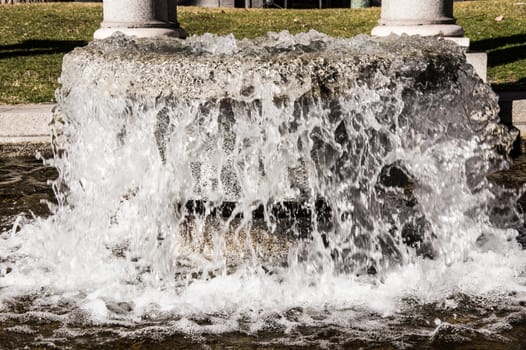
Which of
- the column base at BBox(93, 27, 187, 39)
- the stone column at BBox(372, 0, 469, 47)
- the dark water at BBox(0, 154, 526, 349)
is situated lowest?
the dark water at BBox(0, 154, 526, 349)

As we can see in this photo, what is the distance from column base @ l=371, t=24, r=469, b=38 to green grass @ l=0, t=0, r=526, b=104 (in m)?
2.22

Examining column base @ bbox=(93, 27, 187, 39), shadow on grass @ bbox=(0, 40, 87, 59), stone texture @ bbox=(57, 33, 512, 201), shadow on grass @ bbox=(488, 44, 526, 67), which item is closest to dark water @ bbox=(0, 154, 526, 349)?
stone texture @ bbox=(57, 33, 512, 201)

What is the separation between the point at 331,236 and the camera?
5484 millimetres

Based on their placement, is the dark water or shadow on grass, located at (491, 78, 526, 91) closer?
the dark water

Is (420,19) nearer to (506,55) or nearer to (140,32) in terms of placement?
(140,32)

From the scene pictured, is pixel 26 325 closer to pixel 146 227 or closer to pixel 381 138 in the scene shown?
pixel 146 227

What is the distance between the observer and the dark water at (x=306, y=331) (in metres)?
4.33

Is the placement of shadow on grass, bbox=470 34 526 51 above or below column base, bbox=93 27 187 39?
below

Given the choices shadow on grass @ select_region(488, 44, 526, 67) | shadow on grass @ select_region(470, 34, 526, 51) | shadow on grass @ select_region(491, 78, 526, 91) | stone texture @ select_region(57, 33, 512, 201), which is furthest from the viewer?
shadow on grass @ select_region(470, 34, 526, 51)

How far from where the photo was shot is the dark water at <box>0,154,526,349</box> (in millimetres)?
4328

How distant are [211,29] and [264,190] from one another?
14151 millimetres

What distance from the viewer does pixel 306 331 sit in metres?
4.50

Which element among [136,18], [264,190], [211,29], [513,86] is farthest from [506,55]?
[264,190]

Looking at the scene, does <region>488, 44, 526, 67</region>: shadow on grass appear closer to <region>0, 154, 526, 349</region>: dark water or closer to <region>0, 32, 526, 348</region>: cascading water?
<region>0, 32, 526, 348</region>: cascading water
